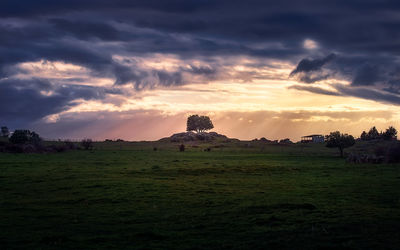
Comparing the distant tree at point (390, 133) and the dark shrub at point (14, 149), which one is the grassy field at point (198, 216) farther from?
the distant tree at point (390, 133)

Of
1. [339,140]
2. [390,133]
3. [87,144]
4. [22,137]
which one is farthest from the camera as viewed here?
[390,133]

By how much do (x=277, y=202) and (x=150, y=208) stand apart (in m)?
9.10

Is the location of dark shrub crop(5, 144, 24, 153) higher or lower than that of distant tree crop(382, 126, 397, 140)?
lower

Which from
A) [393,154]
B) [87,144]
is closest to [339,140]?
[393,154]

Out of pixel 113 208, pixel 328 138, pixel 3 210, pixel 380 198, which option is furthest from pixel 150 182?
pixel 328 138

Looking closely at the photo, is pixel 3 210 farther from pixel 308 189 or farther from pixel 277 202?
pixel 308 189

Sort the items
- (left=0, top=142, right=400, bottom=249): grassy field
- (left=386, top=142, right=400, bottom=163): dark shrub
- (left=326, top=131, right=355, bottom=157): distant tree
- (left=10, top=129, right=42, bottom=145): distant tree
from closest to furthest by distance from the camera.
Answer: (left=0, top=142, right=400, bottom=249): grassy field → (left=386, top=142, right=400, bottom=163): dark shrub → (left=326, top=131, right=355, bottom=157): distant tree → (left=10, top=129, right=42, bottom=145): distant tree

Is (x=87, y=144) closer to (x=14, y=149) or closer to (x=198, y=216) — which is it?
(x=14, y=149)

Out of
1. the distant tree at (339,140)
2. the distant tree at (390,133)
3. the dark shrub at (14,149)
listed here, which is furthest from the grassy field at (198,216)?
the distant tree at (390,133)

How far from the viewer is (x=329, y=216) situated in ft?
75.7

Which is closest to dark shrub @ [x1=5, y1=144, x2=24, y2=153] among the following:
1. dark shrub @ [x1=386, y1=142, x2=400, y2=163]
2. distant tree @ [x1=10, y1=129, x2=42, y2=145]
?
distant tree @ [x1=10, y1=129, x2=42, y2=145]

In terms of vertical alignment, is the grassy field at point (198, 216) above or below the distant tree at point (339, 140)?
below

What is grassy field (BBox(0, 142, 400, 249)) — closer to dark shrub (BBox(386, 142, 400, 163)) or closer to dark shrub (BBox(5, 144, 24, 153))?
dark shrub (BBox(386, 142, 400, 163))

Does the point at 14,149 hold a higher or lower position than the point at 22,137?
lower
